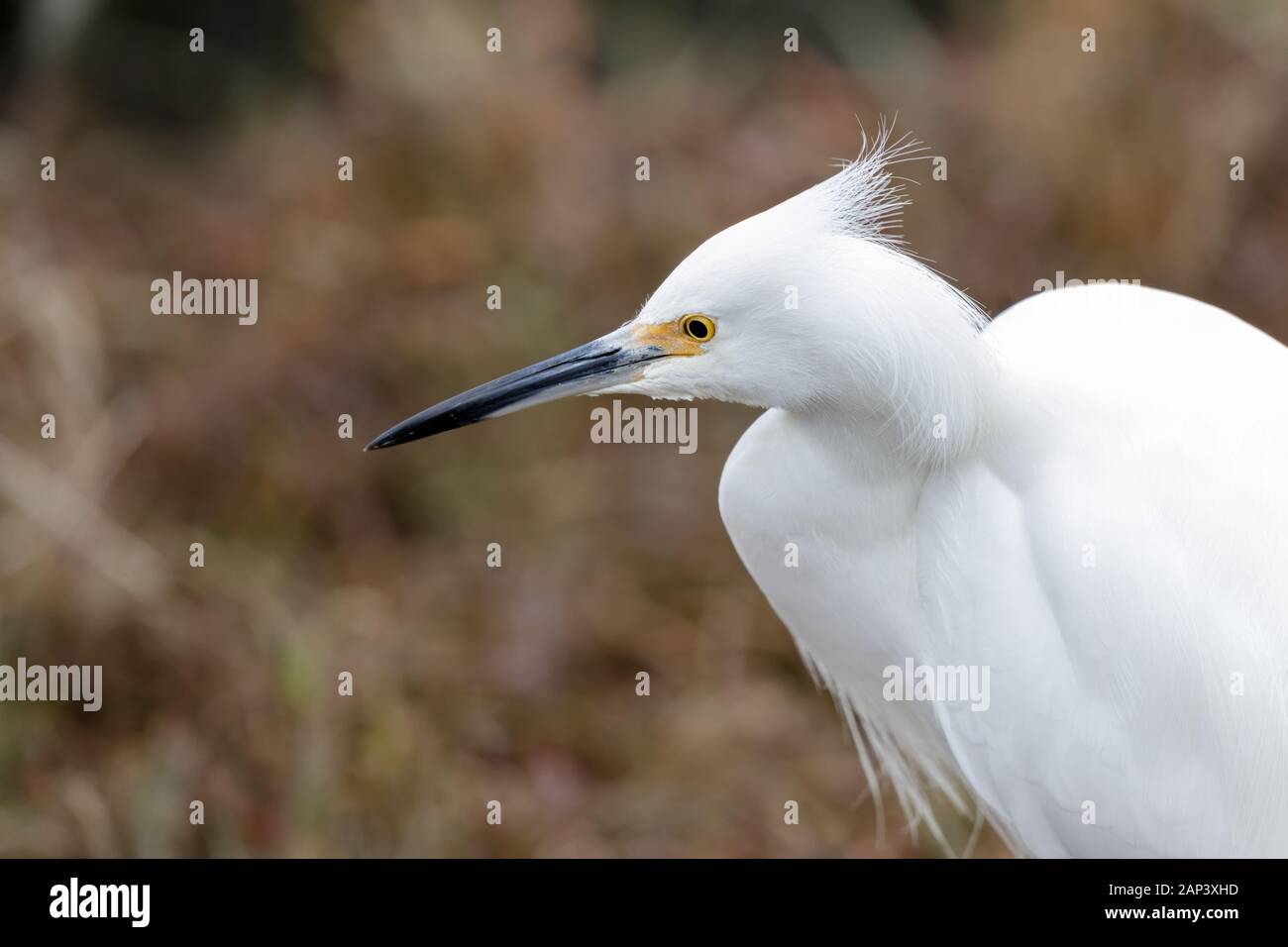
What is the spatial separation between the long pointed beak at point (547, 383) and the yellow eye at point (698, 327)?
0.06 meters

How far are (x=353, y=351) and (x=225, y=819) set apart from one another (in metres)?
1.82

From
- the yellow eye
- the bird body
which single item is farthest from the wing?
the yellow eye

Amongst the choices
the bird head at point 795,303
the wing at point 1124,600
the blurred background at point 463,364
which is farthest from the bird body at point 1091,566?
the blurred background at point 463,364

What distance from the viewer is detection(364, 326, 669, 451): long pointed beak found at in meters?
1.98

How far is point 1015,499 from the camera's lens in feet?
6.59

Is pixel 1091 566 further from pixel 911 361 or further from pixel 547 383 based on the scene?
pixel 547 383

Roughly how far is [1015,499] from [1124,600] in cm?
23

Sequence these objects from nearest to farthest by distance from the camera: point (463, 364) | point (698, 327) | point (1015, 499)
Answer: point (698, 327)
point (1015, 499)
point (463, 364)

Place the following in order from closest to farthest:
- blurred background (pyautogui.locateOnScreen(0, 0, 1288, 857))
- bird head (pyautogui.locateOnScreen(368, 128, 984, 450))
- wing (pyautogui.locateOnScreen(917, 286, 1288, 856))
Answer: bird head (pyautogui.locateOnScreen(368, 128, 984, 450))
wing (pyautogui.locateOnScreen(917, 286, 1288, 856))
blurred background (pyautogui.locateOnScreen(0, 0, 1288, 857))

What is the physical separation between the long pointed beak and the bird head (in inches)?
1.0

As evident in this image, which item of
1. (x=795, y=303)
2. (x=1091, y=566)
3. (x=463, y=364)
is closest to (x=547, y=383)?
(x=795, y=303)

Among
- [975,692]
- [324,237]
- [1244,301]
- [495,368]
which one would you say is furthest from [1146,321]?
[324,237]

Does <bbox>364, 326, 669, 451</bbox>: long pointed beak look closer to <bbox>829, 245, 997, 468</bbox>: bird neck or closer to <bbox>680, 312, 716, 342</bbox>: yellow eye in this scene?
<bbox>680, 312, 716, 342</bbox>: yellow eye

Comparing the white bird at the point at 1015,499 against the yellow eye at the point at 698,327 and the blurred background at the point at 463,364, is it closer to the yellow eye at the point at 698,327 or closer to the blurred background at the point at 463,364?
the yellow eye at the point at 698,327
